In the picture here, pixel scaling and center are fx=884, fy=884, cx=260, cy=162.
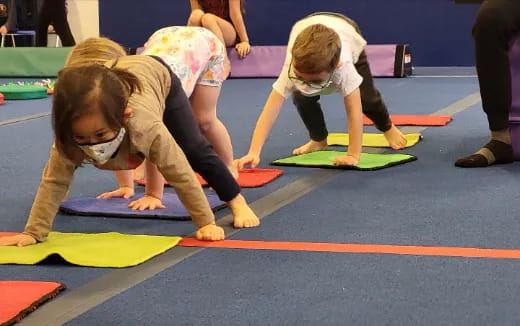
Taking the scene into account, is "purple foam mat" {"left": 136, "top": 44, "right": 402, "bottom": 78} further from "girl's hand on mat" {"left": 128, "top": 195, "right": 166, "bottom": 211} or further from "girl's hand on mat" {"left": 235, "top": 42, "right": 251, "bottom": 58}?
"girl's hand on mat" {"left": 128, "top": 195, "right": 166, "bottom": 211}

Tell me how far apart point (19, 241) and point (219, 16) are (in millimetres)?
3234

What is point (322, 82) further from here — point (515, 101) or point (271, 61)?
point (271, 61)

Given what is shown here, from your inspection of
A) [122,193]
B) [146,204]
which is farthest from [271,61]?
[146,204]

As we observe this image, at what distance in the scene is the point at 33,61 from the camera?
5758mm

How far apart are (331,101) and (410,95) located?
1.50 ft

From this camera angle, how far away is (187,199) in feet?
5.47

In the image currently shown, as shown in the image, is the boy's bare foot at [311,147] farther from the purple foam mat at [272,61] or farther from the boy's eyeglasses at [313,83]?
the purple foam mat at [272,61]

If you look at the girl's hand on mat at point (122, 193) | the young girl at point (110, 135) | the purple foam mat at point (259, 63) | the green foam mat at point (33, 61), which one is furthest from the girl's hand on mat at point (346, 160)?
the green foam mat at point (33, 61)

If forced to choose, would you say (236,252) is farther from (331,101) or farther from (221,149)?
(331,101)

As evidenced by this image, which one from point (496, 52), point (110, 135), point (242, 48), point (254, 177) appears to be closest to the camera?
point (110, 135)

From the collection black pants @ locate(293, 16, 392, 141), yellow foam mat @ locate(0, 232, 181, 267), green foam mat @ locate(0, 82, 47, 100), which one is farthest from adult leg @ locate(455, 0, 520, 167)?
green foam mat @ locate(0, 82, 47, 100)

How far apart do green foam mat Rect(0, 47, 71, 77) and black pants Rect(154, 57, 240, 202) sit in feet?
13.0

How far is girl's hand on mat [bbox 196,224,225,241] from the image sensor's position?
1.66 m

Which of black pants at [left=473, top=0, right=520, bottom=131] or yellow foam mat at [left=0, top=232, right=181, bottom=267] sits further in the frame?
black pants at [left=473, top=0, right=520, bottom=131]
